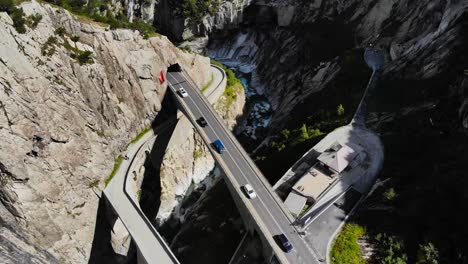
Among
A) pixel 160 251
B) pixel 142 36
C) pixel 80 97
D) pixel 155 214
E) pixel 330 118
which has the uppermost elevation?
pixel 142 36

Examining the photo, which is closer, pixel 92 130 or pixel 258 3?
pixel 92 130

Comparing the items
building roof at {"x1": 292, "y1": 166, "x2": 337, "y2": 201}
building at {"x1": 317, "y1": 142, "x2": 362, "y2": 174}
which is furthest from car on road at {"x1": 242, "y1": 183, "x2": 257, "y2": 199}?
building at {"x1": 317, "y1": 142, "x2": 362, "y2": 174}

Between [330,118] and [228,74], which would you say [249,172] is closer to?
[330,118]

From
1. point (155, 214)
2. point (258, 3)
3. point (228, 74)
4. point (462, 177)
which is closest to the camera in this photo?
point (462, 177)

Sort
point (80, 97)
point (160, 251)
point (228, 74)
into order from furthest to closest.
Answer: point (228, 74) < point (80, 97) < point (160, 251)

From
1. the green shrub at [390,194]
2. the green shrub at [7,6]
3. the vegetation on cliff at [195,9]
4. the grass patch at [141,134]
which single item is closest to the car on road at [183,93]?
the grass patch at [141,134]

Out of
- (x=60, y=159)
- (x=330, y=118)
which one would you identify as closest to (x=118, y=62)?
(x=60, y=159)

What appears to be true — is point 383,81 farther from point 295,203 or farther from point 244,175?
point 244,175
